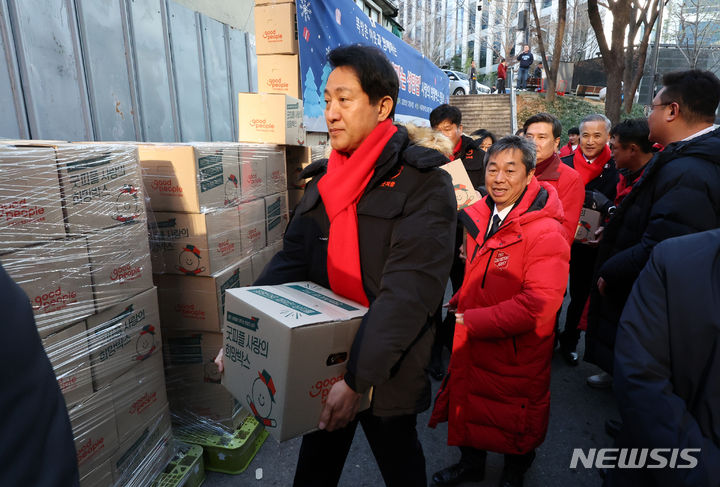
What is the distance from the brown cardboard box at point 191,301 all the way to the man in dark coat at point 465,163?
1.84m

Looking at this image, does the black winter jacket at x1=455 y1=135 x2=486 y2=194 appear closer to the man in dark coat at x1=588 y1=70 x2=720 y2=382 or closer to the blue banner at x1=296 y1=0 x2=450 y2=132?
the blue banner at x1=296 y1=0 x2=450 y2=132

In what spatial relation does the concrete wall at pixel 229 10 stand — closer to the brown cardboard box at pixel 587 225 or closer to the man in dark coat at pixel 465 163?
the man in dark coat at pixel 465 163

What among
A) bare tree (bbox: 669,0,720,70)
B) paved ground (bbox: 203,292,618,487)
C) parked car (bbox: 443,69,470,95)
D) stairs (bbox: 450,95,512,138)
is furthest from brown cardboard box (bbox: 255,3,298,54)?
bare tree (bbox: 669,0,720,70)

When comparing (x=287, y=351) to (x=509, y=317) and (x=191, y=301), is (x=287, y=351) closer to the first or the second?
(x=509, y=317)

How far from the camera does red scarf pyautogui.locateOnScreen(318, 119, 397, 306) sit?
56.6 inches

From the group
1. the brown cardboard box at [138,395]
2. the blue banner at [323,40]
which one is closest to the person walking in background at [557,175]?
the blue banner at [323,40]

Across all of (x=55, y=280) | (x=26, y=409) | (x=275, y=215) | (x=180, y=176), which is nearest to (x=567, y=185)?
(x=275, y=215)

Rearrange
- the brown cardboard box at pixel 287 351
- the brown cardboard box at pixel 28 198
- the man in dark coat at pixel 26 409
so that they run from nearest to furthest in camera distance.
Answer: the man in dark coat at pixel 26 409
the brown cardboard box at pixel 287 351
the brown cardboard box at pixel 28 198

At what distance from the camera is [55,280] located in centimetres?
155

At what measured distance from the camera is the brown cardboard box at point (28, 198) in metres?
1.38

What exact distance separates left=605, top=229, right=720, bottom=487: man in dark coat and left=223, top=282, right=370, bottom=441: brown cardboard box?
2.59ft

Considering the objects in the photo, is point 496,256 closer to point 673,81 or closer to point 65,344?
point 673,81

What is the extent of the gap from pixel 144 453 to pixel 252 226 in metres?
1.51

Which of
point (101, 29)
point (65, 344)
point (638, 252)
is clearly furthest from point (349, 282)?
point (101, 29)
